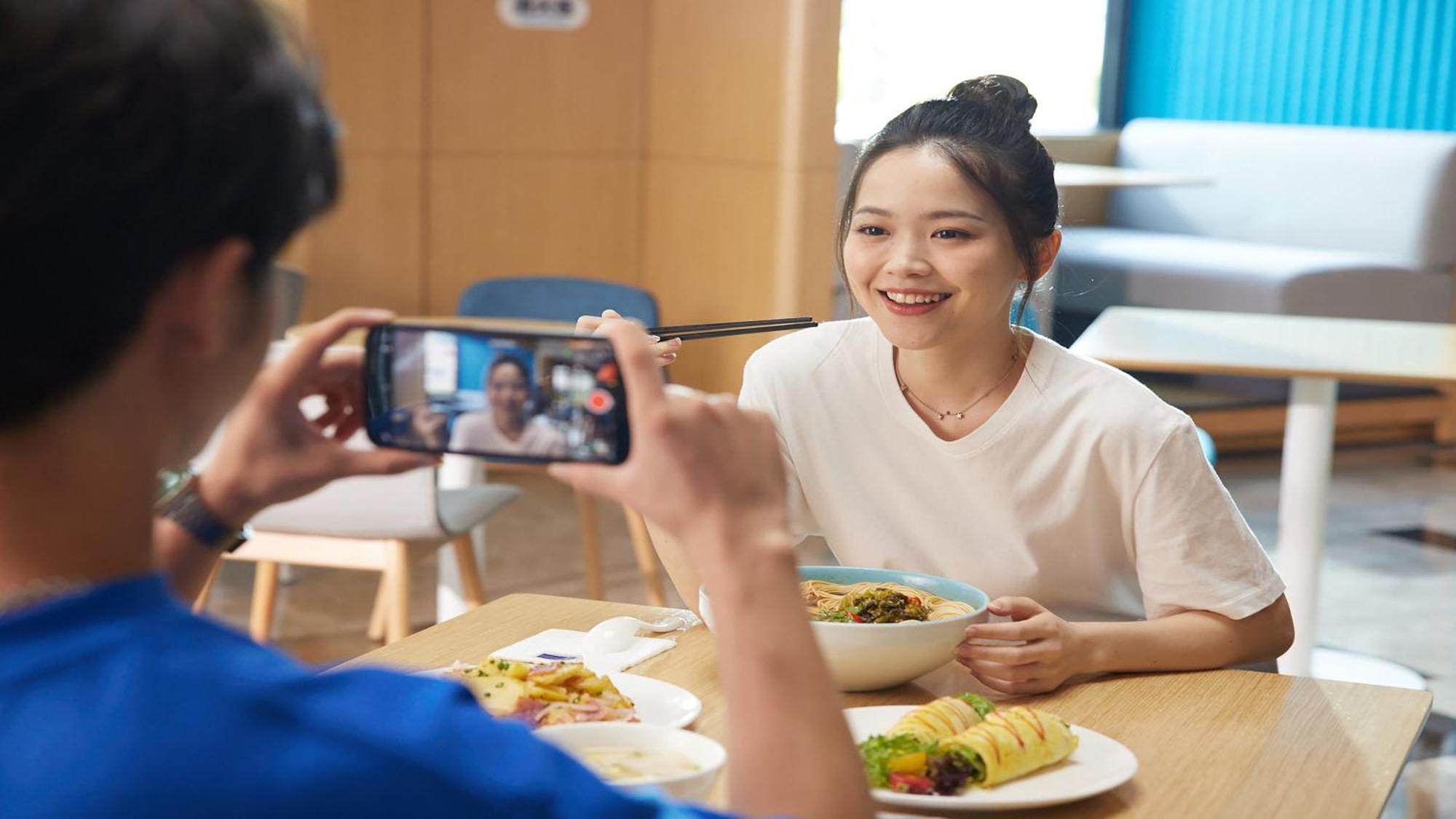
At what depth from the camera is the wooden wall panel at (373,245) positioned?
5.72m

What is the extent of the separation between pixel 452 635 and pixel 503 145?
4.62 metres

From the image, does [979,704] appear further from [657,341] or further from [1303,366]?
[1303,366]

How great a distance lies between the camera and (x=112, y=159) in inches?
25.6

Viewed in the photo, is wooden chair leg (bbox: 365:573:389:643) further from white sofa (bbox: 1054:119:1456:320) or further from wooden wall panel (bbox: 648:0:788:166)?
white sofa (bbox: 1054:119:1456:320)

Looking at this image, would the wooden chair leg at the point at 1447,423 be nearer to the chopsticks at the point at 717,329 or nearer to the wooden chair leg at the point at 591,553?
the wooden chair leg at the point at 591,553

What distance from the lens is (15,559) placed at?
0.71 metres

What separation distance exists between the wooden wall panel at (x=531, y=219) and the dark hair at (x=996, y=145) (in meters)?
4.17

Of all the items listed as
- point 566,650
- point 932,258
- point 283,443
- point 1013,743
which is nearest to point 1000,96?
point 932,258

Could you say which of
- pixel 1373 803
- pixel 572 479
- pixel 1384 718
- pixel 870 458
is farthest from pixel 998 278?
pixel 572 479

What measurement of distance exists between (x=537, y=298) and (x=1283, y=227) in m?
3.94

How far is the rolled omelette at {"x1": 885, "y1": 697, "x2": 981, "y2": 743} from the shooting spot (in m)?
1.30

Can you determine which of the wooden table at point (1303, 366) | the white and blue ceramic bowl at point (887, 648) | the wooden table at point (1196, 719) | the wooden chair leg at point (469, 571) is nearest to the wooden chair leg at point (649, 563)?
the wooden chair leg at point (469, 571)

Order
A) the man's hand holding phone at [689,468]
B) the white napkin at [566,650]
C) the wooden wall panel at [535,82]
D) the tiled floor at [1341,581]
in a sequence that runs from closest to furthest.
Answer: the man's hand holding phone at [689,468], the white napkin at [566,650], the tiled floor at [1341,581], the wooden wall panel at [535,82]

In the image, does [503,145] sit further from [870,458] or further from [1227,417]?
[870,458]
